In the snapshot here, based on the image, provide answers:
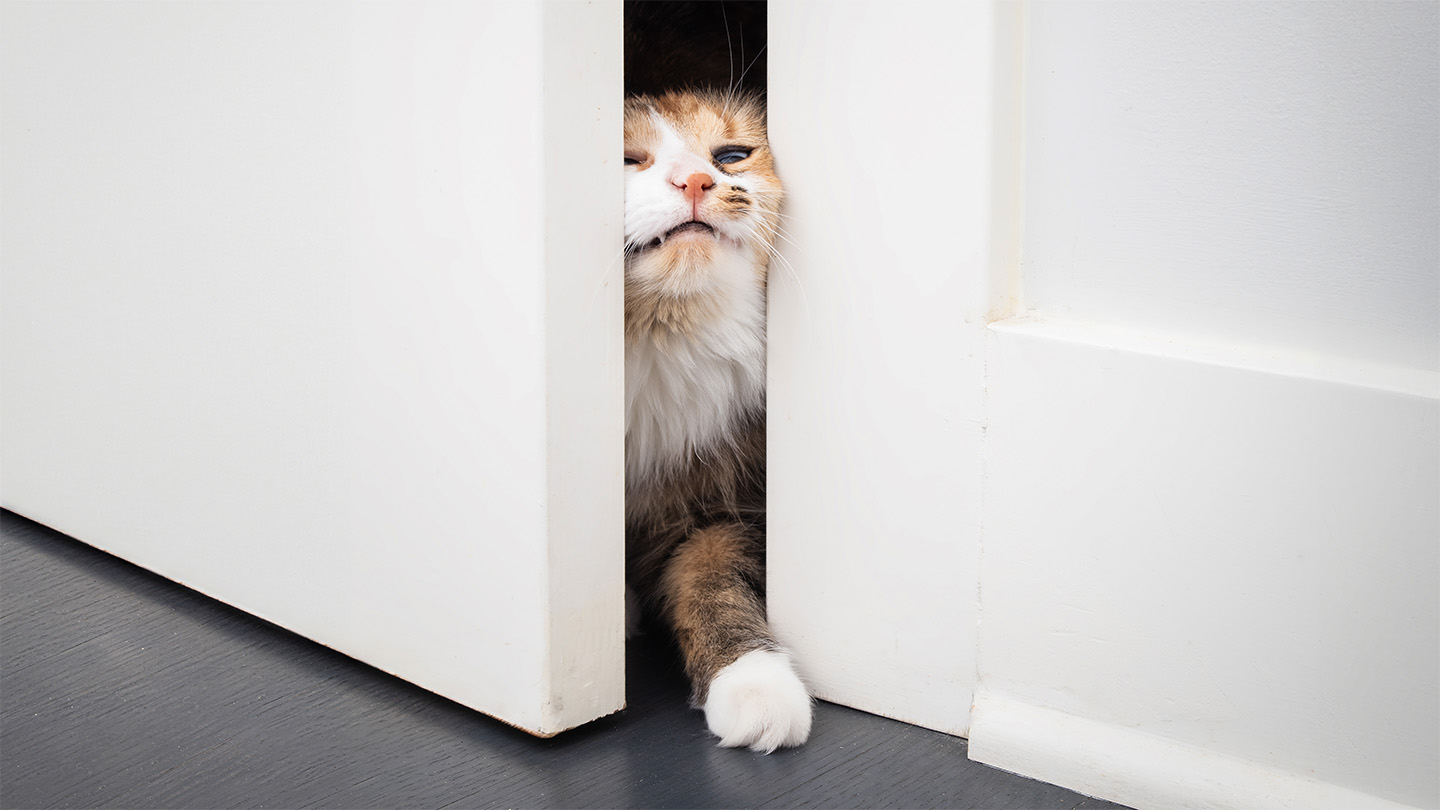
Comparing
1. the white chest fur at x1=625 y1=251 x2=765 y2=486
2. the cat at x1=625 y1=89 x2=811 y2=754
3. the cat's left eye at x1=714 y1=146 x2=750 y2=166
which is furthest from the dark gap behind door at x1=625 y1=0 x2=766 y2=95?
the white chest fur at x1=625 y1=251 x2=765 y2=486

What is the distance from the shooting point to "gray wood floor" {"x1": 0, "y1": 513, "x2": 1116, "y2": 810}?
3.01 ft

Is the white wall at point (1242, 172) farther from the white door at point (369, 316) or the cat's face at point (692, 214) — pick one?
the white door at point (369, 316)

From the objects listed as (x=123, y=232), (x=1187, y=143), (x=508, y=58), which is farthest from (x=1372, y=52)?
(x=123, y=232)

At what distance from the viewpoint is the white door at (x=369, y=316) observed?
3.16 ft

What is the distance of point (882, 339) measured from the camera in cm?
102

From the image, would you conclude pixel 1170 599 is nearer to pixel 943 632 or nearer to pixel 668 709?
pixel 943 632

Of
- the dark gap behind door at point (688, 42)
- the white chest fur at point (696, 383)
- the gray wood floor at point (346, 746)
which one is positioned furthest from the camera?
the dark gap behind door at point (688, 42)

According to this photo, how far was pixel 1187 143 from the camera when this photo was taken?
0.87m

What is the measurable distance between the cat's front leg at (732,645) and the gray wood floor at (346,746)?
2cm

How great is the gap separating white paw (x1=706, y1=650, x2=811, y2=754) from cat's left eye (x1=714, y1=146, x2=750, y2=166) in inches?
21.4

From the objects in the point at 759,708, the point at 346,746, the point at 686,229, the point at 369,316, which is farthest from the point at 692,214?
the point at 346,746

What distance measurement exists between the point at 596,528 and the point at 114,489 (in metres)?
0.82

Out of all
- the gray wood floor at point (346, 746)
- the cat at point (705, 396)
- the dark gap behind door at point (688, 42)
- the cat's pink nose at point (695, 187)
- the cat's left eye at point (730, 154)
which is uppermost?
the dark gap behind door at point (688, 42)

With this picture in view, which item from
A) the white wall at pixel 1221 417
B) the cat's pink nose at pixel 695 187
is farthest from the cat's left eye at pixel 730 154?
the white wall at pixel 1221 417
